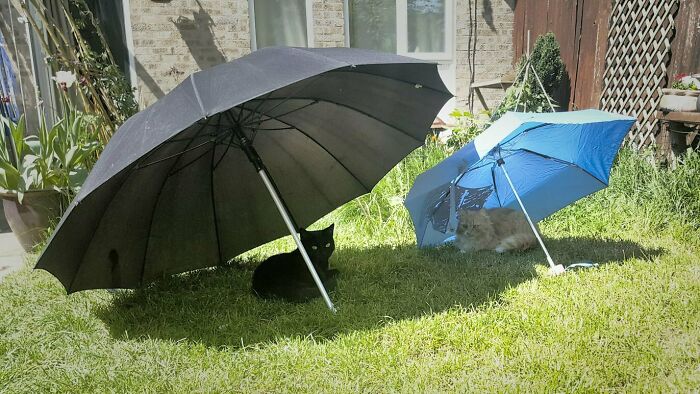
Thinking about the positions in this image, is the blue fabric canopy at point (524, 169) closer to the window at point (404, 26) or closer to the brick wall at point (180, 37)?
the window at point (404, 26)

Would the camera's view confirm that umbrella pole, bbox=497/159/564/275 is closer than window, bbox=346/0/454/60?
Yes

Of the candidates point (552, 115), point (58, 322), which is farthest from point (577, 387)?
point (58, 322)

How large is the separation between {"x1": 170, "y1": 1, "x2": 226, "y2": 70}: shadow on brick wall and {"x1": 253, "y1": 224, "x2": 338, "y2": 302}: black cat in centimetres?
481

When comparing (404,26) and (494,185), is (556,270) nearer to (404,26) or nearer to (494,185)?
(494,185)

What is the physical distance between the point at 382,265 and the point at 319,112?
47.2 inches

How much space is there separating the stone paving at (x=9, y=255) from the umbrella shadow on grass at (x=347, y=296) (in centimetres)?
158

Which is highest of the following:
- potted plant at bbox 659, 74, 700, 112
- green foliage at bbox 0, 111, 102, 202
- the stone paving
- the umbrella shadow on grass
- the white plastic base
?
potted plant at bbox 659, 74, 700, 112

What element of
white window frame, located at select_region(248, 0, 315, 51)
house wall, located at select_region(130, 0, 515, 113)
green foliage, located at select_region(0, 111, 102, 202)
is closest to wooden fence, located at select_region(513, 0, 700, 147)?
house wall, located at select_region(130, 0, 515, 113)

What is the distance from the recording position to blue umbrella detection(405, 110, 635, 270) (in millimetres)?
2826

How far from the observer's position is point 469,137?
5461 millimetres

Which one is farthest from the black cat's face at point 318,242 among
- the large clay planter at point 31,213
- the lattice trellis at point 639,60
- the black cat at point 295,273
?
the lattice trellis at point 639,60

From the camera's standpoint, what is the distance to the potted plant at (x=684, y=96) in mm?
4031

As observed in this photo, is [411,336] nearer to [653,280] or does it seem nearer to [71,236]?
[653,280]

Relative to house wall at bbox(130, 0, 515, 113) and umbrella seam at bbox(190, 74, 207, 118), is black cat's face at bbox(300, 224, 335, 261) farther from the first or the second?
house wall at bbox(130, 0, 515, 113)
